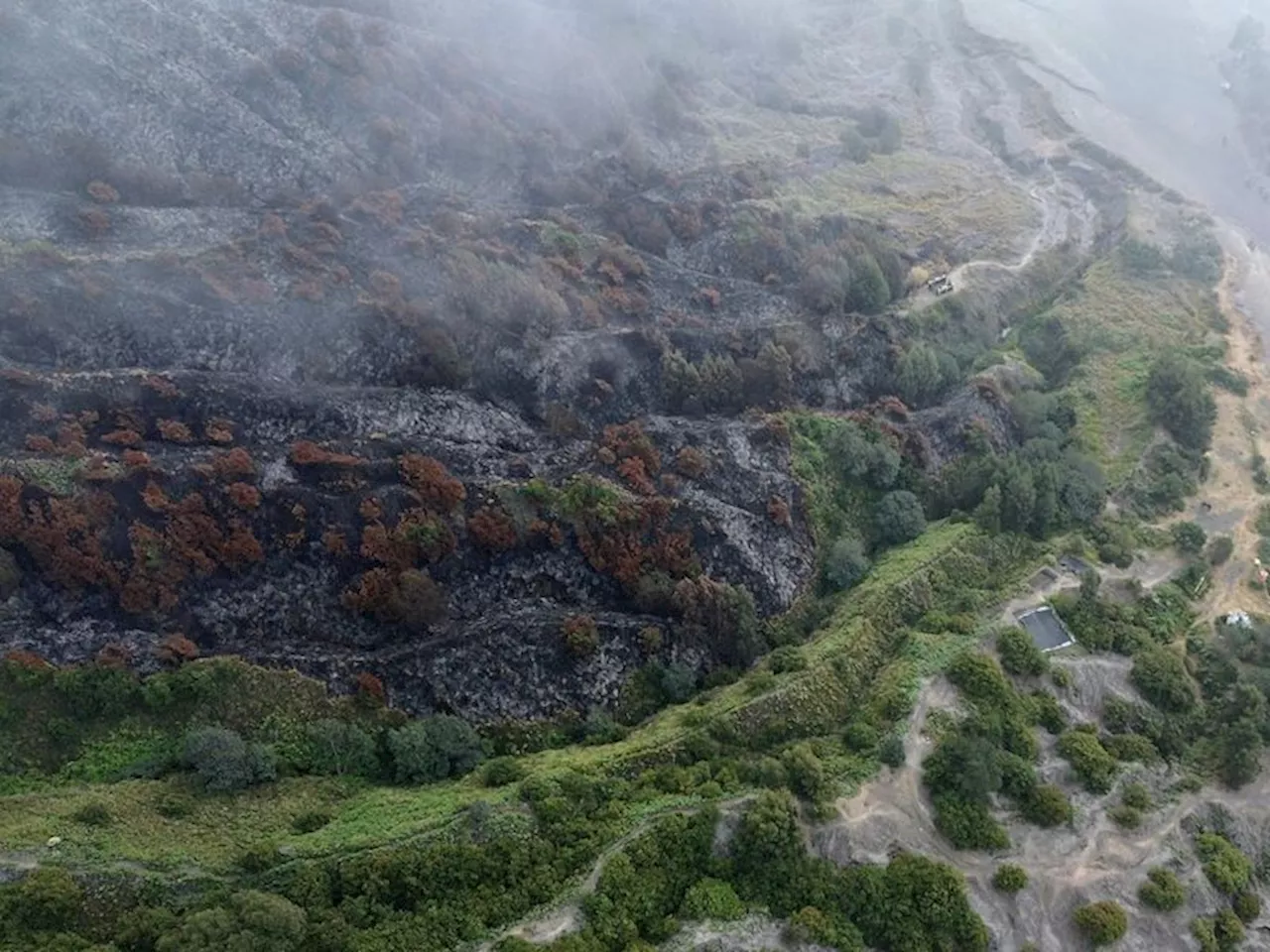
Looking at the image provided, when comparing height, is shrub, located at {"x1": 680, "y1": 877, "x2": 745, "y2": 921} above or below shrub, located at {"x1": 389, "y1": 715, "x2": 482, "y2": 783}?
above

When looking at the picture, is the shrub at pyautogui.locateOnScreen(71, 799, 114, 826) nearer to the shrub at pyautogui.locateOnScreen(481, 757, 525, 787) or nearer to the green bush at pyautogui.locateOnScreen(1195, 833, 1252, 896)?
the shrub at pyautogui.locateOnScreen(481, 757, 525, 787)

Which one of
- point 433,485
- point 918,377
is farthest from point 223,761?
point 918,377

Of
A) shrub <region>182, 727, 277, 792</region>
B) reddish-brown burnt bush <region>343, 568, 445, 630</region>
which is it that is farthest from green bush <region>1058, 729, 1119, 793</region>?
shrub <region>182, 727, 277, 792</region>

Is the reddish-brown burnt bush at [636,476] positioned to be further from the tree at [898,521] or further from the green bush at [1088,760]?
the green bush at [1088,760]

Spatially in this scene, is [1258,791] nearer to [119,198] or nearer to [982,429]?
[982,429]

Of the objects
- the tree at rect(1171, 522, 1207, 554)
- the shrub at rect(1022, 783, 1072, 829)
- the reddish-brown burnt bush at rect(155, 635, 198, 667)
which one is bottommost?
the reddish-brown burnt bush at rect(155, 635, 198, 667)

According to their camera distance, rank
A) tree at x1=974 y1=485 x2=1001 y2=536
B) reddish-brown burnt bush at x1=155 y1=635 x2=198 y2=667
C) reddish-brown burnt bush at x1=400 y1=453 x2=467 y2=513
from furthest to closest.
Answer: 1. tree at x1=974 y1=485 x2=1001 y2=536
2. reddish-brown burnt bush at x1=400 y1=453 x2=467 y2=513
3. reddish-brown burnt bush at x1=155 y1=635 x2=198 y2=667

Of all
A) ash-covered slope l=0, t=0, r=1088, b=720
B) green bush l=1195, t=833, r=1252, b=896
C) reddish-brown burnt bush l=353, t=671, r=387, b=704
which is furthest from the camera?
ash-covered slope l=0, t=0, r=1088, b=720

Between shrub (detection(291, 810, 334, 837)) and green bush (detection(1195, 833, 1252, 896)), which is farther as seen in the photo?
green bush (detection(1195, 833, 1252, 896))
